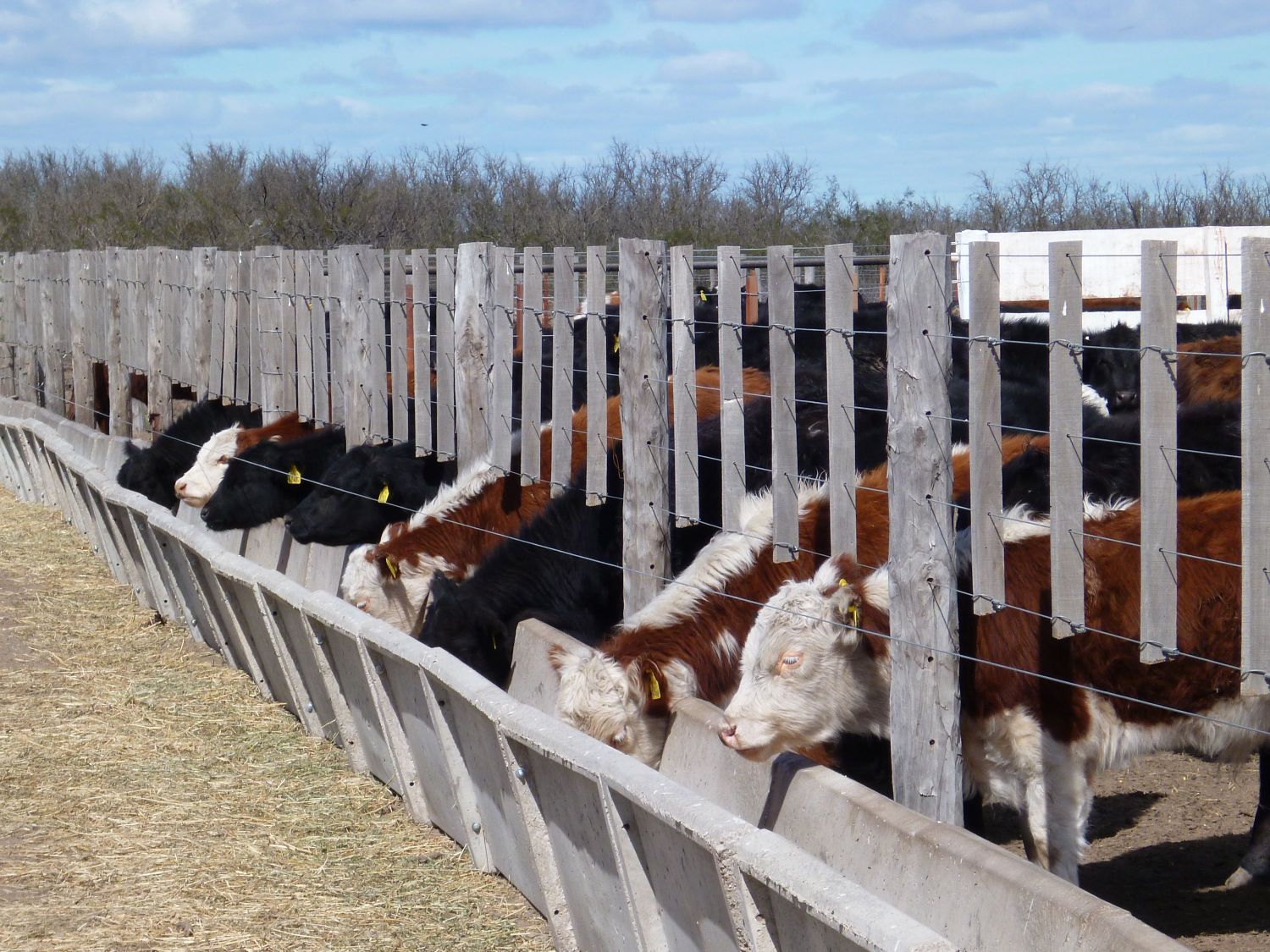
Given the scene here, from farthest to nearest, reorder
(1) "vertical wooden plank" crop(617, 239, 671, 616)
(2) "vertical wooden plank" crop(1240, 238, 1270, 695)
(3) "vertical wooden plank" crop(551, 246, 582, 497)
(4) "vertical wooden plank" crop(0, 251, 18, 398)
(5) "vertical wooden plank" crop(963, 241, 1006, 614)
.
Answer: (4) "vertical wooden plank" crop(0, 251, 18, 398) → (3) "vertical wooden plank" crop(551, 246, 582, 497) → (1) "vertical wooden plank" crop(617, 239, 671, 616) → (5) "vertical wooden plank" crop(963, 241, 1006, 614) → (2) "vertical wooden plank" crop(1240, 238, 1270, 695)

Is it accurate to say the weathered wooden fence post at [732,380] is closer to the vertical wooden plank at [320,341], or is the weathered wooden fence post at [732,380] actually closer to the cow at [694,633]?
the cow at [694,633]

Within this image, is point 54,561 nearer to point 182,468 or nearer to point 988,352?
point 182,468

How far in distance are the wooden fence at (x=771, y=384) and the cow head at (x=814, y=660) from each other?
0.22 m

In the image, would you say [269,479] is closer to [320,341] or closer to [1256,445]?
[320,341]

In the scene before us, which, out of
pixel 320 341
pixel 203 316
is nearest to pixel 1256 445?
pixel 320 341

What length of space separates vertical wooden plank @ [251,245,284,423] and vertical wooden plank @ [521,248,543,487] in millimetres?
3483

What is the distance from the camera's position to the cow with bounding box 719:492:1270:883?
4.61 m

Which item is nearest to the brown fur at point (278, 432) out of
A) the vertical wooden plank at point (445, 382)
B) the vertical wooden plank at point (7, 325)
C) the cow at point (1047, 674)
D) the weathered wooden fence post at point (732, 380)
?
the vertical wooden plank at point (445, 382)

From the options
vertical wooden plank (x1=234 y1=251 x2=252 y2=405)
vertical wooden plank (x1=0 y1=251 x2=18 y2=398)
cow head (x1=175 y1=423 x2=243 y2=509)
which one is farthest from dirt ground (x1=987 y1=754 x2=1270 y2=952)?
vertical wooden plank (x1=0 y1=251 x2=18 y2=398)

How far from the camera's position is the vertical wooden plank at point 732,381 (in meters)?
5.64

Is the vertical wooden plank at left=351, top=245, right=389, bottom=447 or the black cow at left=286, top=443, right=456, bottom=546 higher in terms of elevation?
the vertical wooden plank at left=351, top=245, right=389, bottom=447

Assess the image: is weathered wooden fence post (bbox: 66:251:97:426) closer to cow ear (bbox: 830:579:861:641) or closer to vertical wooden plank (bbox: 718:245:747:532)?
vertical wooden plank (bbox: 718:245:747:532)

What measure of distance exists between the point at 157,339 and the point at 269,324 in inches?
117

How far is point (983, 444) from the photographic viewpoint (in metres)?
4.30
